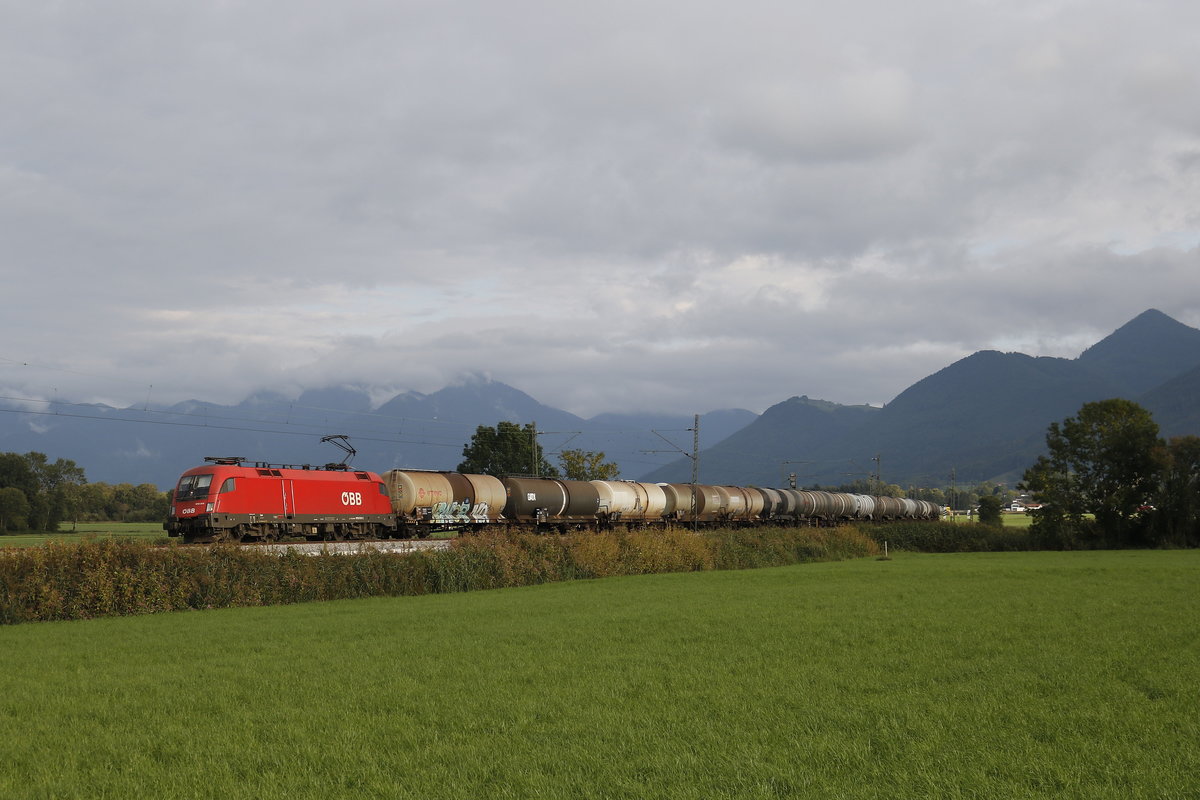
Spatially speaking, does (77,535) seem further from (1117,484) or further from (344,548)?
(1117,484)

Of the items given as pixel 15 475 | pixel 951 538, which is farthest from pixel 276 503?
pixel 15 475

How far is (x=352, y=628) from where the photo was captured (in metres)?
23.7

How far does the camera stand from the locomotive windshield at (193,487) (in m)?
45.0

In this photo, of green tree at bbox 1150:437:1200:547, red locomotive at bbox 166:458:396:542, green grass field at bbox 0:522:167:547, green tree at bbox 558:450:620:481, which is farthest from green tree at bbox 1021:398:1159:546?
green grass field at bbox 0:522:167:547

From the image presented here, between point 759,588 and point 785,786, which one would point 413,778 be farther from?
point 759,588

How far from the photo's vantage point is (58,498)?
11131cm

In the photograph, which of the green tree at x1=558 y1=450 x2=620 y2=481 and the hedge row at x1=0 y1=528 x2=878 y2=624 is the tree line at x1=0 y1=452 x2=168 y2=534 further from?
the hedge row at x1=0 y1=528 x2=878 y2=624

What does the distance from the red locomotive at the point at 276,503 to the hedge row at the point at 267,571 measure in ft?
40.9

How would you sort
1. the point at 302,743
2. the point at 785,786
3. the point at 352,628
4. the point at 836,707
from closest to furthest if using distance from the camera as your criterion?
1. the point at 785,786
2. the point at 302,743
3. the point at 836,707
4. the point at 352,628

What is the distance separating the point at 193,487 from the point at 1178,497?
79771mm

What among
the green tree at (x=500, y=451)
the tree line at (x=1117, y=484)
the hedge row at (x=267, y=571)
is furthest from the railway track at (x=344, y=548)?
the green tree at (x=500, y=451)

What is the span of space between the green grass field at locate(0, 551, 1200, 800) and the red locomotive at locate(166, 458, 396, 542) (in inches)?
758

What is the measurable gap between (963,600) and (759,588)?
8699mm

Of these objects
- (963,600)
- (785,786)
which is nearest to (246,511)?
(963,600)
